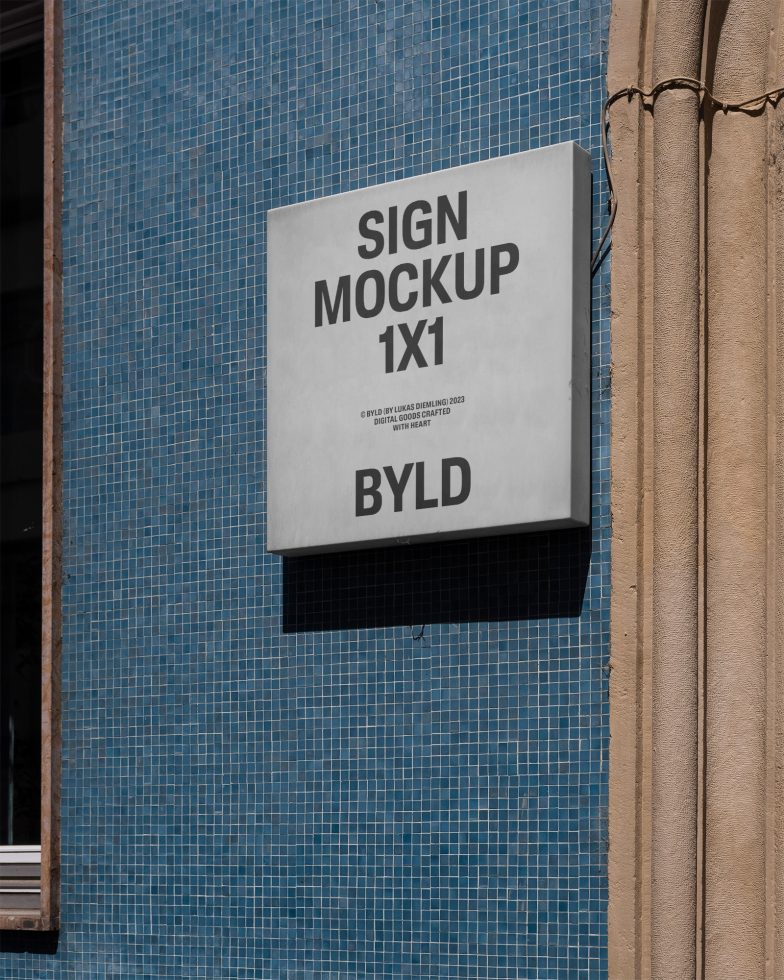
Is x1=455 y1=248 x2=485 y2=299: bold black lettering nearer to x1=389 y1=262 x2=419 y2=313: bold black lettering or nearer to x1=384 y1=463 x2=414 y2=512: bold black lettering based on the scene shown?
x1=389 y1=262 x2=419 y2=313: bold black lettering

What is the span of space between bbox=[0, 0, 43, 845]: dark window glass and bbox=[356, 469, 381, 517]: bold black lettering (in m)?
1.82

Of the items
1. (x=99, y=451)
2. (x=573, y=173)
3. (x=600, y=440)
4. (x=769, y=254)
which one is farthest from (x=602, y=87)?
(x=99, y=451)

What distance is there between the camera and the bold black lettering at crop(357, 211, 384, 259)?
636 cm

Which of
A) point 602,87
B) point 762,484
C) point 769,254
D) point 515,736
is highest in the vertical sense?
point 602,87

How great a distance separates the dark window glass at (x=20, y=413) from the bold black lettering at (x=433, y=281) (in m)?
2.18

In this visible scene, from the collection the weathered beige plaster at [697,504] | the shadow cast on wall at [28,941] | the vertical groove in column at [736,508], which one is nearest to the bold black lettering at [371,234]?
the weathered beige plaster at [697,504]

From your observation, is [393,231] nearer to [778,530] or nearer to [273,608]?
[273,608]

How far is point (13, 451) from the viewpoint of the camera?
7.72 meters

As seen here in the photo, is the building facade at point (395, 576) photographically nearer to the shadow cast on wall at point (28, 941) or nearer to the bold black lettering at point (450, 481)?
the shadow cast on wall at point (28, 941)

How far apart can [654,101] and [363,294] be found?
1.26m

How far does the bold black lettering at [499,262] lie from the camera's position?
19.8 ft

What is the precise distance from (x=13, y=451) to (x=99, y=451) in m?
0.74

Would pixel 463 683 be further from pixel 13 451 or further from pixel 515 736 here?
pixel 13 451

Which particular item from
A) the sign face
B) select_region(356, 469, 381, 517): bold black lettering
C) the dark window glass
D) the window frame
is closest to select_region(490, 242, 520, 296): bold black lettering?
the sign face
